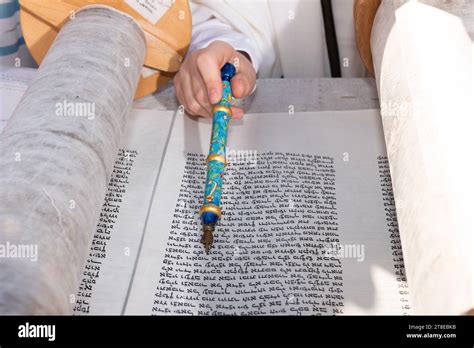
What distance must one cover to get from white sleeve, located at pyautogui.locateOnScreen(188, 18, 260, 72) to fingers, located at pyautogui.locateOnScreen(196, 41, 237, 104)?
0.08 metres

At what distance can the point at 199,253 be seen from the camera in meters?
0.64

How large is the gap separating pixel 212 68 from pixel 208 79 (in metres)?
0.02

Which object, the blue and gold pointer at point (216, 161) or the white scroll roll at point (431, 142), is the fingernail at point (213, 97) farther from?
the white scroll roll at point (431, 142)

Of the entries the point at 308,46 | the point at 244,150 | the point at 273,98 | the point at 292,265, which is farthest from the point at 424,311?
the point at 308,46

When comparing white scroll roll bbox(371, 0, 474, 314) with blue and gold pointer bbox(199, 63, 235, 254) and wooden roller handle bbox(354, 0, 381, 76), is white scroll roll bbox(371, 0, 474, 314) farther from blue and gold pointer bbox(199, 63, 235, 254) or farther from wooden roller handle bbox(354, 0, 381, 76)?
blue and gold pointer bbox(199, 63, 235, 254)

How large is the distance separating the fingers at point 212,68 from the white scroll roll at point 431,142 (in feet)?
0.62

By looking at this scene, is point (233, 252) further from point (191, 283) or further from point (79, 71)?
point (79, 71)

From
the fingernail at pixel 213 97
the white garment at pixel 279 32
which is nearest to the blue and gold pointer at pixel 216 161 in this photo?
the fingernail at pixel 213 97

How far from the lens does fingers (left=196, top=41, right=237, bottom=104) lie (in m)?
0.75

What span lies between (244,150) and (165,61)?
172mm

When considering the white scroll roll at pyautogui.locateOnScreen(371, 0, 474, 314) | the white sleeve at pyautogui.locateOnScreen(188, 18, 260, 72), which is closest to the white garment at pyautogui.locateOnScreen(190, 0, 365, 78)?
the white sleeve at pyautogui.locateOnScreen(188, 18, 260, 72)

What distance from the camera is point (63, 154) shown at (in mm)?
566

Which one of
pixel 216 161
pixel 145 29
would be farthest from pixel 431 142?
pixel 145 29

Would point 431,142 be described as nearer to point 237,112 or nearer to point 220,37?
point 237,112
